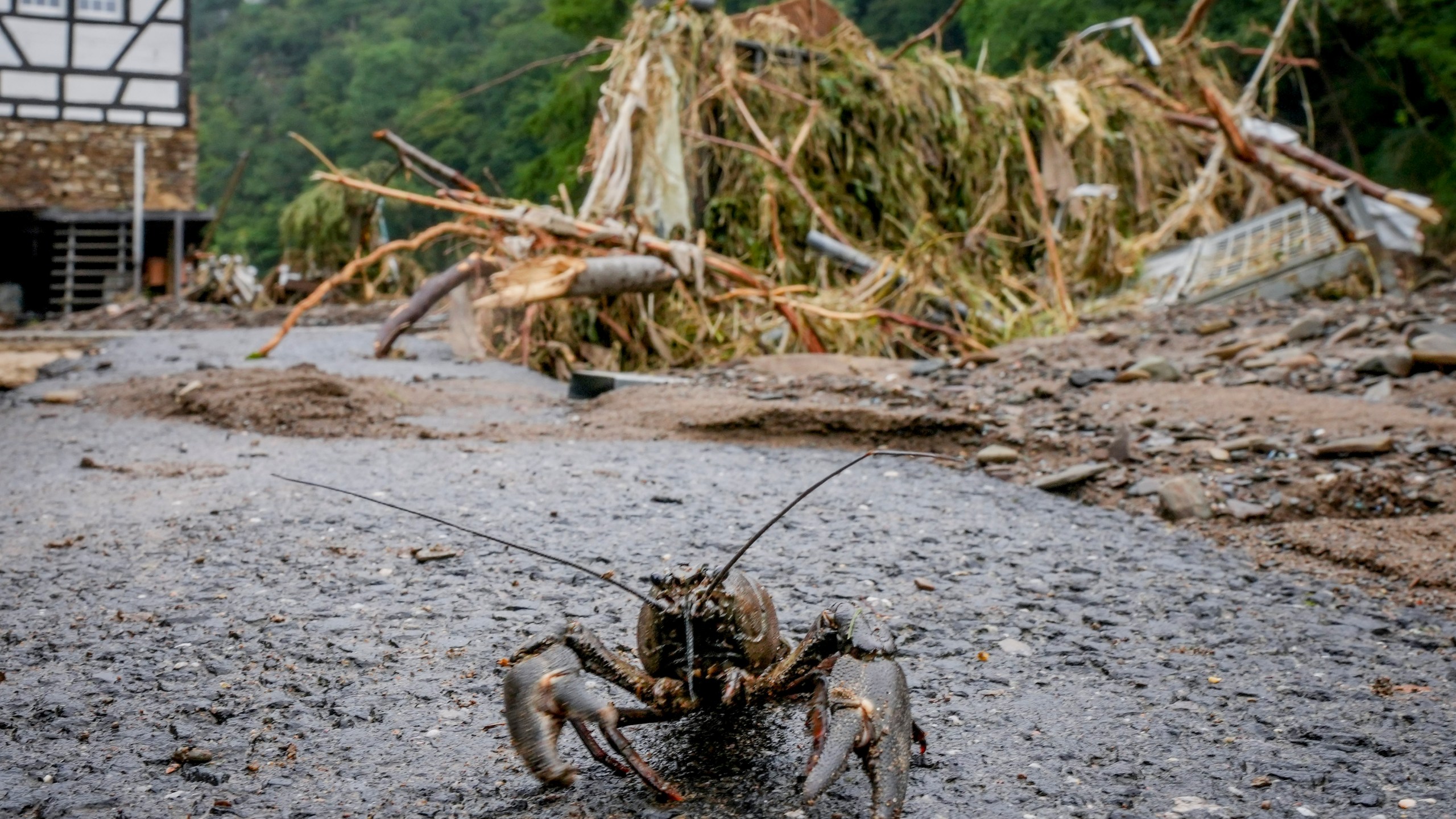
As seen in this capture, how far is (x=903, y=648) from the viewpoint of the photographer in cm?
270

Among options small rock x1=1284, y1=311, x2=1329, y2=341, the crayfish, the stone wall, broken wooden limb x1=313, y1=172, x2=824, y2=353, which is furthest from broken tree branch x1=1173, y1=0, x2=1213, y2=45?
the stone wall

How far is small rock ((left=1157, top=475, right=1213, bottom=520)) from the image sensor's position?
13.4 feet

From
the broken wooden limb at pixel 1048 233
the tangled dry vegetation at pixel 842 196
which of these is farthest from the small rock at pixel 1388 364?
→ the broken wooden limb at pixel 1048 233

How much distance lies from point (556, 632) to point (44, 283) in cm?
2225

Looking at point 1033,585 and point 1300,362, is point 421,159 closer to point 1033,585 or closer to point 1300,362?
point 1300,362

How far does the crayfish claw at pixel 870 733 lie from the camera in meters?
1.68

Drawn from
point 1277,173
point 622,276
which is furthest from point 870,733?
point 1277,173

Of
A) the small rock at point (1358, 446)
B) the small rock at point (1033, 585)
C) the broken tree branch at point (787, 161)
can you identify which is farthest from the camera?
the broken tree branch at point (787, 161)

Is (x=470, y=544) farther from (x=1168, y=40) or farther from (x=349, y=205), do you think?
(x=349, y=205)

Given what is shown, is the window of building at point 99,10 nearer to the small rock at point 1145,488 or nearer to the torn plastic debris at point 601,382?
the torn plastic debris at point 601,382

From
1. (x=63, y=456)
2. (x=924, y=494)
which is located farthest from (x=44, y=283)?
(x=924, y=494)

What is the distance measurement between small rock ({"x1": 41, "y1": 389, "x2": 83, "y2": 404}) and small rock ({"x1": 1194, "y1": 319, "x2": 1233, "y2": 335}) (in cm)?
728

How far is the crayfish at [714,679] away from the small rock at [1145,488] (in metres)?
2.67

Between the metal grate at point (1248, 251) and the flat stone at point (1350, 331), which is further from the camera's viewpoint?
the metal grate at point (1248, 251)
